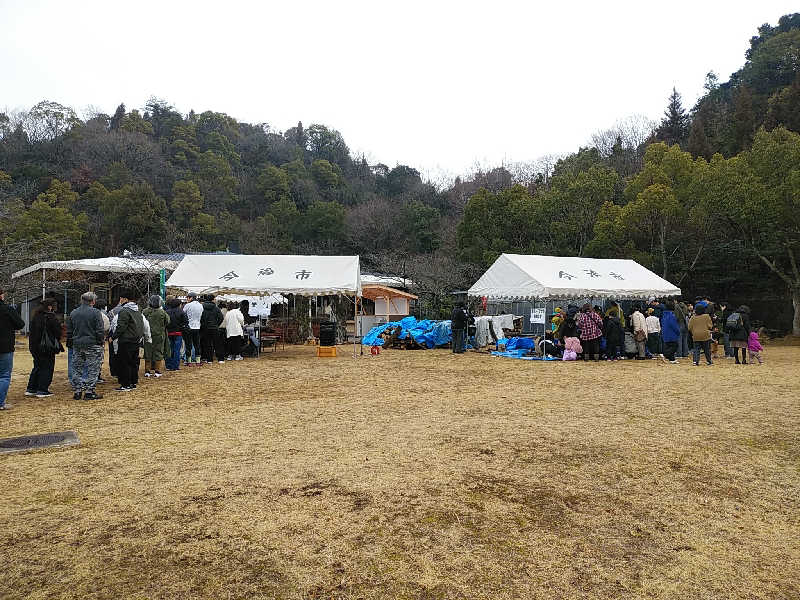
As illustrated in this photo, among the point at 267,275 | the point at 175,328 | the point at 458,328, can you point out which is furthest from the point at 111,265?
the point at 458,328

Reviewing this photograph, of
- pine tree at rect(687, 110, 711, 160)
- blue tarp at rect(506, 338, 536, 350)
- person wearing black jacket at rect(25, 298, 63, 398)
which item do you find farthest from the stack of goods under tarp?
pine tree at rect(687, 110, 711, 160)

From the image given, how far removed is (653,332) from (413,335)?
21.1 ft

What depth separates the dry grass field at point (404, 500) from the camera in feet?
8.88

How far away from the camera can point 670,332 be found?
40.4 feet

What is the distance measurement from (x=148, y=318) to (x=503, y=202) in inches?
727

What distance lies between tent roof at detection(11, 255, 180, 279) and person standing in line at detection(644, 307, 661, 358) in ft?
50.8

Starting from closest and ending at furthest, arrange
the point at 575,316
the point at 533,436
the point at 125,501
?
the point at 125,501, the point at 533,436, the point at 575,316

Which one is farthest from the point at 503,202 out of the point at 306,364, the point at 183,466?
the point at 183,466

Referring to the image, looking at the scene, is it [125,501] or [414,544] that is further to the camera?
[125,501]

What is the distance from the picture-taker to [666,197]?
67.1ft

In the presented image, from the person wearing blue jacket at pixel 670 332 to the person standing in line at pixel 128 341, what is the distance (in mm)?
10537

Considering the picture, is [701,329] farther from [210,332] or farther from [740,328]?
[210,332]

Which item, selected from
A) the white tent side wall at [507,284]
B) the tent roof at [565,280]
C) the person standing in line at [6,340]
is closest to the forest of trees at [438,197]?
the tent roof at [565,280]

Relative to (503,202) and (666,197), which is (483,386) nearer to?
(666,197)
